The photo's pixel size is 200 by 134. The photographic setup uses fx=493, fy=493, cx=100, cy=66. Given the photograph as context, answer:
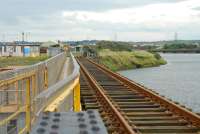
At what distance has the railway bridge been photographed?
4353 millimetres

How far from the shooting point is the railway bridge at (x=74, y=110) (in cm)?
435

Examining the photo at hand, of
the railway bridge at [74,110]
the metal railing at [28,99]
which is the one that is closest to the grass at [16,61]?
the railway bridge at [74,110]

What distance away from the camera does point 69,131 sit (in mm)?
4102

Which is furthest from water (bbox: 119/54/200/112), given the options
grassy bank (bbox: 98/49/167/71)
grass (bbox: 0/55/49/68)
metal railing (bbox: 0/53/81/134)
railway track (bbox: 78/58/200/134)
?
metal railing (bbox: 0/53/81/134)

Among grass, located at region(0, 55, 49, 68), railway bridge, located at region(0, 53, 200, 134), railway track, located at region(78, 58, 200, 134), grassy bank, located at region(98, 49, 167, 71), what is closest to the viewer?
railway bridge, located at region(0, 53, 200, 134)

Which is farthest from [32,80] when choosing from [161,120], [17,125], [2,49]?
[2,49]

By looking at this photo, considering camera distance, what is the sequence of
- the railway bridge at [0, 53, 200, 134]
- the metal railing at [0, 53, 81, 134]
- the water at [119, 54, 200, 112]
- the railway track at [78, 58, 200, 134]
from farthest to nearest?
the water at [119, 54, 200, 112] → the railway track at [78, 58, 200, 134] → the metal railing at [0, 53, 81, 134] → the railway bridge at [0, 53, 200, 134]

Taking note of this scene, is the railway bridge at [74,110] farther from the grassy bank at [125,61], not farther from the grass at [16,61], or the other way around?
the grassy bank at [125,61]

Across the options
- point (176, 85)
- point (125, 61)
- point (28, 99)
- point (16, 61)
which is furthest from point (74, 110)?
point (125, 61)

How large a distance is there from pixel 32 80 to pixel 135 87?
11.5 metres

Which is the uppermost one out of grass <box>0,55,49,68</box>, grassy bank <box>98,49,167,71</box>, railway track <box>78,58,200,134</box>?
railway track <box>78,58,200,134</box>

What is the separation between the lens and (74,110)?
352 inches

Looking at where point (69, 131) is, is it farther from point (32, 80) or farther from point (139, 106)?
point (139, 106)

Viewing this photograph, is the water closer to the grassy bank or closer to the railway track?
the railway track
